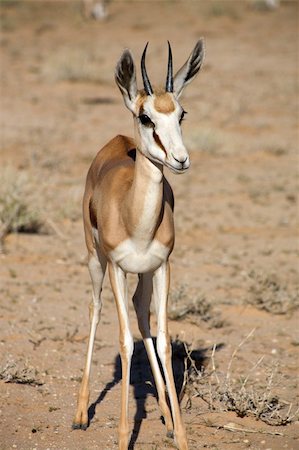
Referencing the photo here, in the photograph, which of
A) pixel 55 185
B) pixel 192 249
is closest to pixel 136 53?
pixel 55 185

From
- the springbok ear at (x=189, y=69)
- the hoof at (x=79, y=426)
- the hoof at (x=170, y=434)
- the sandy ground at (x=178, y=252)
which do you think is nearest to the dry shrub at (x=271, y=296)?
the sandy ground at (x=178, y=252)

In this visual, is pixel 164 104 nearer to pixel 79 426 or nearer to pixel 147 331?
pixel 147 331

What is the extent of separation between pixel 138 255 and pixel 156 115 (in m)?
0.80

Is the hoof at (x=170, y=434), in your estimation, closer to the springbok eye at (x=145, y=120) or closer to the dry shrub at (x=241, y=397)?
the dry shrub at (x=241, y=397)

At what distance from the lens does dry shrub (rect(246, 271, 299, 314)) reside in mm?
7914

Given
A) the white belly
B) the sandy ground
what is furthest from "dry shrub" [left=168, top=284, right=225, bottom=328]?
the white belly

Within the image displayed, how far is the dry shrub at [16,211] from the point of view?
368 inches

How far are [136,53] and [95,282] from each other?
17.8 meters

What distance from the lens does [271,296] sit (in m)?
8.02

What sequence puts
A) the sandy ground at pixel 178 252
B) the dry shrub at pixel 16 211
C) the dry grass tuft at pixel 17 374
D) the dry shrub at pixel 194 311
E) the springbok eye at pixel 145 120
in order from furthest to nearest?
the dry shrub at pixel 16 211 < the dry shrub at pixel 194 311 < the dry grass tuft at pixel 17 374 < the sandy ground at pixel 178 252 < the springbok eye at pixel 145 120

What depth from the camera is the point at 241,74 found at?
20.8 metres

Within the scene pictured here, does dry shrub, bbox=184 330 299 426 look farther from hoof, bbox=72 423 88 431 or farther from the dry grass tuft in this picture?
the dry grass tuft

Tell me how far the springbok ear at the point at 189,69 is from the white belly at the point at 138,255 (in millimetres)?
899

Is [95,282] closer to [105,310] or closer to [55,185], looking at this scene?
[105,310]
